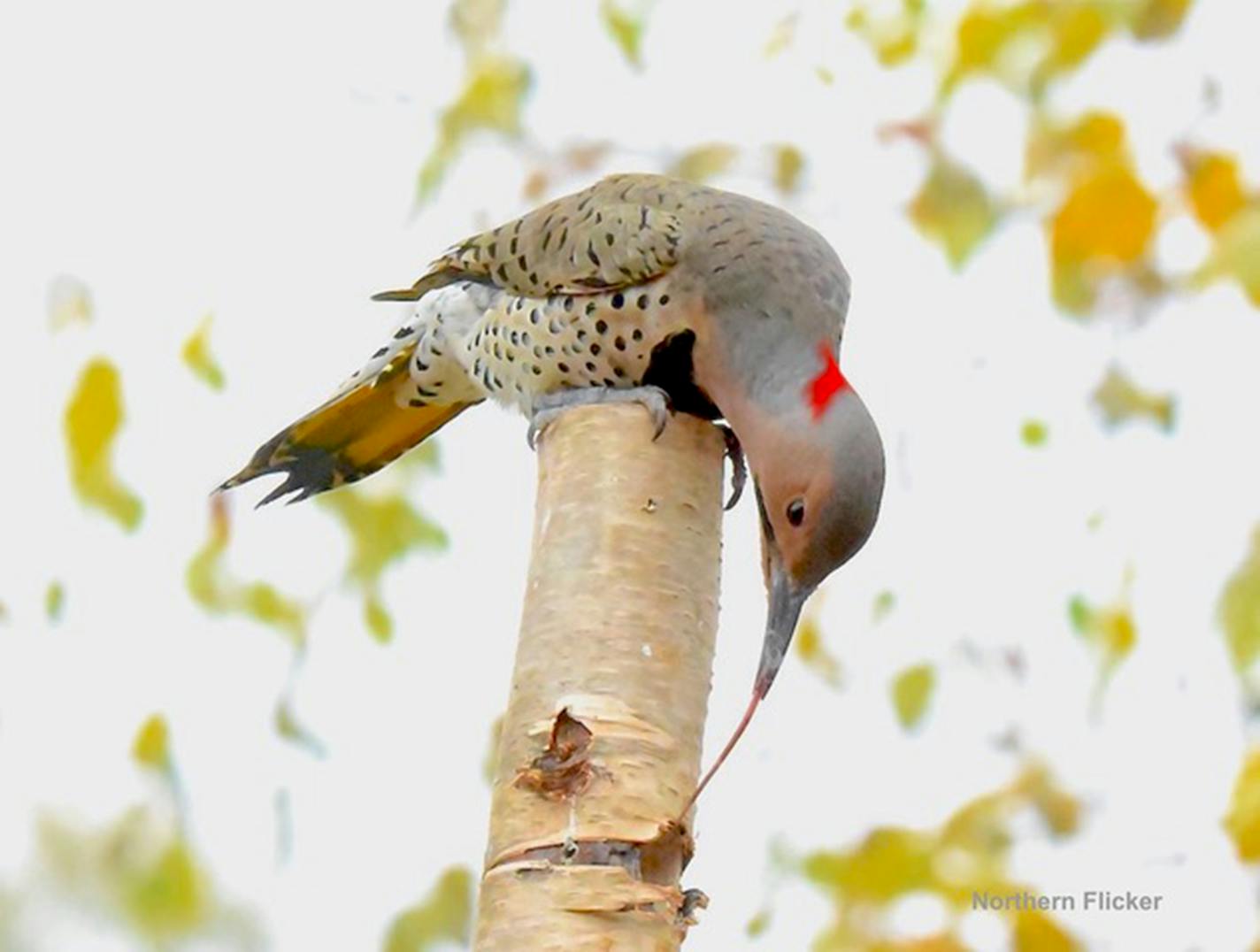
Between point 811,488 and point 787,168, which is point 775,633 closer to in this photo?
point 811,488

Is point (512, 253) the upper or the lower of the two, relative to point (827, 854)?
upper

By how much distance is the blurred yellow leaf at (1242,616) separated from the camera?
316 cm

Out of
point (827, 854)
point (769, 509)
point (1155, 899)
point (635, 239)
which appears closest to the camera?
point (769, 509)

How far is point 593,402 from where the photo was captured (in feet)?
8.96

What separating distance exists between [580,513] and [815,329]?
2.69 ft

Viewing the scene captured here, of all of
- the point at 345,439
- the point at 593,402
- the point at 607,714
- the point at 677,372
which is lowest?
the point at 607,714

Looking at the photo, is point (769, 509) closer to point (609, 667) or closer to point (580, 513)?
point (580, 513)

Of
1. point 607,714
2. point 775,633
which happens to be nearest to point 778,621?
point 775,633

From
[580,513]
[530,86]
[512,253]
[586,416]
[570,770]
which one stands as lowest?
[570,770]

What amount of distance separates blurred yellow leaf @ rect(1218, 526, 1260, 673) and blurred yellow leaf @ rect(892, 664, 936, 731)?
Answer: 4.12ft

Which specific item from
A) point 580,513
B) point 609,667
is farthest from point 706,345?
point 609,667

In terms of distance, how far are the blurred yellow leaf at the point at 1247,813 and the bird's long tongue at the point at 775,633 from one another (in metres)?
0.92

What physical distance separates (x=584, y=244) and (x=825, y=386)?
50 centimetres

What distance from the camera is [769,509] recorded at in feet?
8.96
